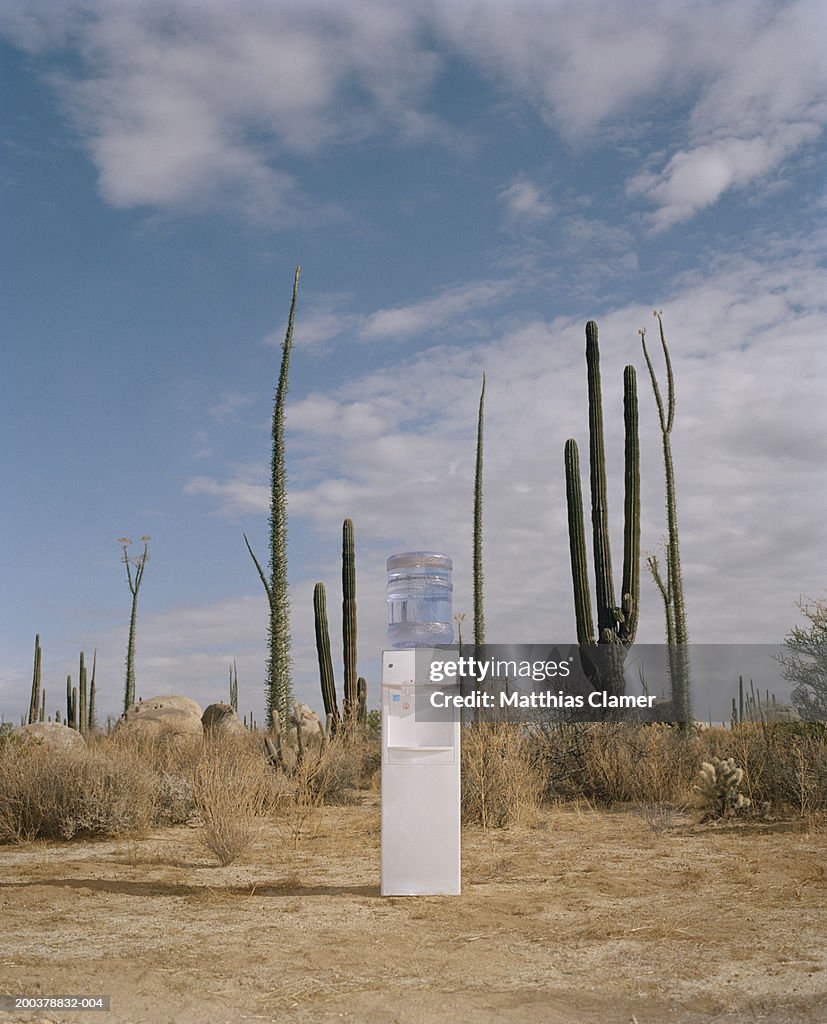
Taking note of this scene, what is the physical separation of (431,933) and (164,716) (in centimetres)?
1923

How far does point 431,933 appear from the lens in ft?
21.2

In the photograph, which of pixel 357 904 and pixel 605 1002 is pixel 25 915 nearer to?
pixel 357 904

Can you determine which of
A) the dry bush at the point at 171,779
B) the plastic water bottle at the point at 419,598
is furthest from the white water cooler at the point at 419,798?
the dry bush at the point at 171,779

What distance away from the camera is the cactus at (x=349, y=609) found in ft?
66.1

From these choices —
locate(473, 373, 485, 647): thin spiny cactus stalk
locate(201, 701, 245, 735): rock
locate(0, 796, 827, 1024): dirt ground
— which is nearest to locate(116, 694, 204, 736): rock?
locate(201, 701, 245, 735): rock

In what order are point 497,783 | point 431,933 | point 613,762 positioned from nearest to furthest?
point 431,933 < point 497,783 < point 613,762

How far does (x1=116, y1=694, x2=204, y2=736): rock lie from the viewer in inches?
914

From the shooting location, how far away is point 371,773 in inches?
645

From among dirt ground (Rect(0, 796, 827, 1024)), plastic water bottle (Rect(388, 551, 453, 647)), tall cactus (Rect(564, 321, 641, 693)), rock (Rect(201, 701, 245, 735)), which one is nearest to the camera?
dirt ground (Rect(0, 796, 827, 1024))

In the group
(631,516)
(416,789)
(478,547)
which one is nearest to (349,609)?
(478,547)

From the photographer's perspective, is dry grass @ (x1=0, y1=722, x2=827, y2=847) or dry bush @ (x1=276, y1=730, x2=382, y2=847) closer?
dry grass @ (x1=0, y1=722, x2=827, y2=847)

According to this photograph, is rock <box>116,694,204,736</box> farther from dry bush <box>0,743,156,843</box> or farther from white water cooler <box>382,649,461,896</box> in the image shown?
white water cooler <box>382,649,461,896</box>

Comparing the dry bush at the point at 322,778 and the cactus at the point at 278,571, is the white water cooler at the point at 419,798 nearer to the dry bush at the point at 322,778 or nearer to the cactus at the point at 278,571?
the dry bush at the point at 322,778

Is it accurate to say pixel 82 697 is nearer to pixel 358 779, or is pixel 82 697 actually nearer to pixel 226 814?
pixel 358 779
